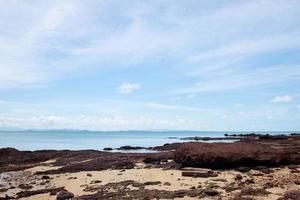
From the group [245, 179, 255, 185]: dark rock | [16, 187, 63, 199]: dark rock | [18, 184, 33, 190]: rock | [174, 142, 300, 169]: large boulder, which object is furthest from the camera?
[174, 142, 300, 169]: large boulder

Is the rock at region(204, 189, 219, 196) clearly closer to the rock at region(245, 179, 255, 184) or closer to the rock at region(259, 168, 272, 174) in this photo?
the rock at region(245, 179, 255, 184)

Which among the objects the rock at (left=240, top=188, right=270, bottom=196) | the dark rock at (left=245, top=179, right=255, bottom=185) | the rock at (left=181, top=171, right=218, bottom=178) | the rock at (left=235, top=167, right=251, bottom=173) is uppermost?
the rock at (left=235, top=167, right=251, bottom=173)

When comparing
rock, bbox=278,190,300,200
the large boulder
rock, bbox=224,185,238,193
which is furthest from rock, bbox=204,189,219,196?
the large boulder

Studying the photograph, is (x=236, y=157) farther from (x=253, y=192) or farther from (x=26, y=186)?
(x=26, y=186)

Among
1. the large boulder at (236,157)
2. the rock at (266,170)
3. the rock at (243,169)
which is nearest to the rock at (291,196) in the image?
the rock at (266,170)

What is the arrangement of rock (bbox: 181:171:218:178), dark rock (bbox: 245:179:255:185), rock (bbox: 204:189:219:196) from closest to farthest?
rock (bbox: 204:189:219:196)
dark rock (bbox: 245:179:255:185)
rock (bbox: 181:171:218:178)

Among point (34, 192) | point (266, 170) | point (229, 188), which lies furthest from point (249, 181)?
point (34, 192)

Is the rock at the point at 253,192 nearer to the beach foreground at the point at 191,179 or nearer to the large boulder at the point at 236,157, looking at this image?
the beach foreground at the point at 191,179

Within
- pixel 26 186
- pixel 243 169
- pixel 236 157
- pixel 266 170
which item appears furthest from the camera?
pixel 236 157

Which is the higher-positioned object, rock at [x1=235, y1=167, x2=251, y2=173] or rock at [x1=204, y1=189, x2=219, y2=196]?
rock at [x1=235, y1=167, x2=251, y2=173]

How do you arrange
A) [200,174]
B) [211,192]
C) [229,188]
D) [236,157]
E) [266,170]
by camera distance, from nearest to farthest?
[211,192]
[229,188]
[200,174]
[266,170]
[236,157]

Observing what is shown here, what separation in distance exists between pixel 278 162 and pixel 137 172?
858 cm

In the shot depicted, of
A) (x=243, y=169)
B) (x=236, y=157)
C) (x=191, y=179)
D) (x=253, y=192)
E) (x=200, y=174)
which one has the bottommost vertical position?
(x=253, y=192)

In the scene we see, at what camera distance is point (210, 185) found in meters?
17.6
